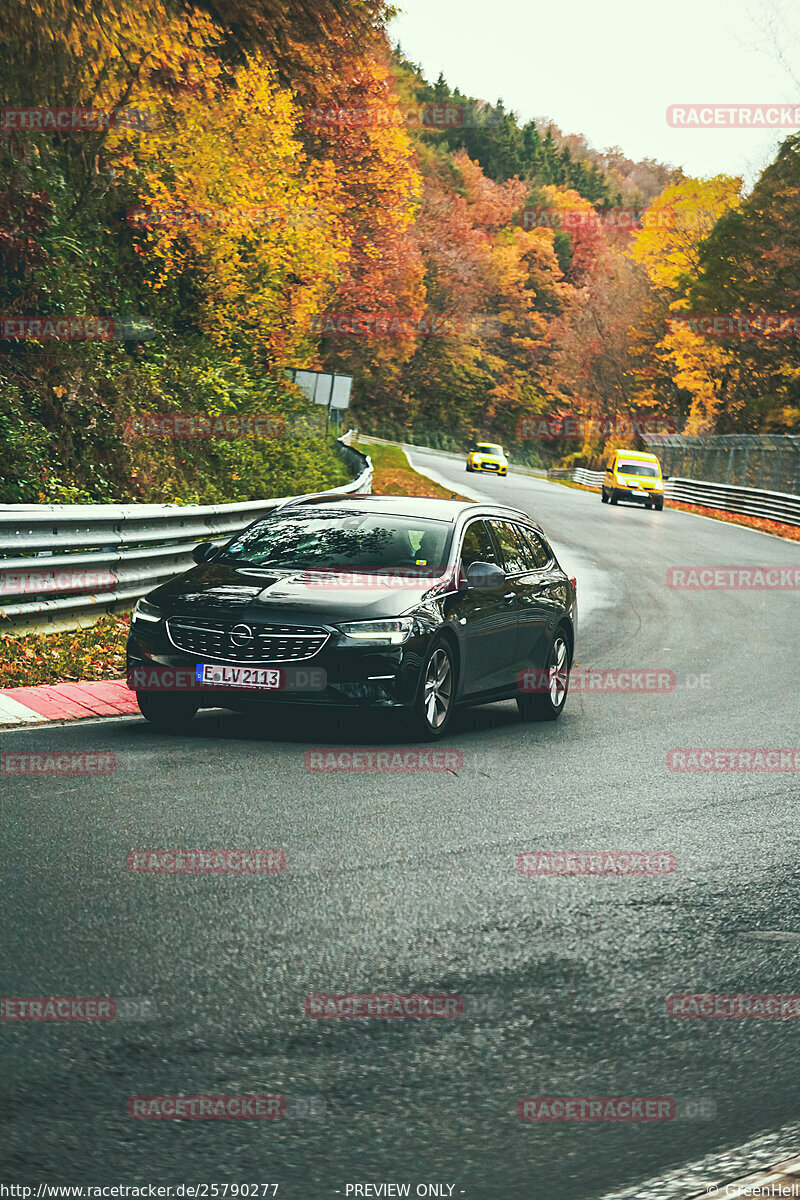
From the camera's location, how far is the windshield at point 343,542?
10.1 m

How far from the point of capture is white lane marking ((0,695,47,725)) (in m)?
9.15

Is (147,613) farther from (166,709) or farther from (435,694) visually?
(435,694)

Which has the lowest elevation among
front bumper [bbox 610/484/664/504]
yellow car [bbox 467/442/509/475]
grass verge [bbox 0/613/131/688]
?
yellow car [bbox 467/442/509/475]

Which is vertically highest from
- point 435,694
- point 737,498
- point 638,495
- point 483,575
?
point 483,575

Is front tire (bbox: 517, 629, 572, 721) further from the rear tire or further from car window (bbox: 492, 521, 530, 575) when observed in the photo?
the rear tire

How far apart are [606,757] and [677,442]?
54.4 metres

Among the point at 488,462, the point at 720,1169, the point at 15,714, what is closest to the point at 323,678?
the point at 15,714

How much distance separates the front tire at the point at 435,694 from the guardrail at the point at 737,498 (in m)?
33.1

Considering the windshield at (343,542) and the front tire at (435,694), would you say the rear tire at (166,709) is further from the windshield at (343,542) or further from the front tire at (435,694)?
the front tire at (435,694)

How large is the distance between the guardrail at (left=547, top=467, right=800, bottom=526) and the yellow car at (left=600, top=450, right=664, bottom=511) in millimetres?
2223

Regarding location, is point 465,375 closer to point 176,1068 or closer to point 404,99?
point 404,99

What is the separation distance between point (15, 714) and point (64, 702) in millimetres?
628

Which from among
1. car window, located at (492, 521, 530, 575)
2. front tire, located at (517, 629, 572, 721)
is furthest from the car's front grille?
front tire, located at (517, 629, 572, 721)

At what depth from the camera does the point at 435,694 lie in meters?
9.59
